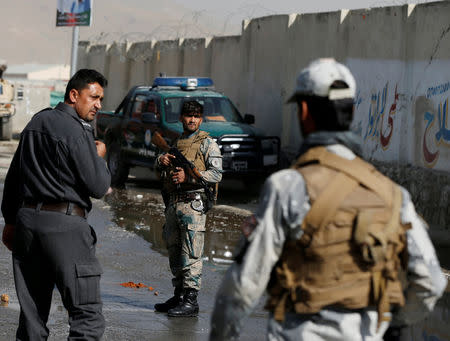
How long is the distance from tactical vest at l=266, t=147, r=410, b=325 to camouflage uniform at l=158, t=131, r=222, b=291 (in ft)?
13.1

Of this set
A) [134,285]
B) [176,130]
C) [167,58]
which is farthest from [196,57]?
[134,285]

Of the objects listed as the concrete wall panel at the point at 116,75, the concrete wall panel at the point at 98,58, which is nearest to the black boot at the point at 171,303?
the concrete wall panel at the point at 116,75

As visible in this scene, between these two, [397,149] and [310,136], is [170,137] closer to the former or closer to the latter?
[397,149]

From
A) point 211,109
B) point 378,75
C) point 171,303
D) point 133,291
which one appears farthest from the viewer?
point 211,109

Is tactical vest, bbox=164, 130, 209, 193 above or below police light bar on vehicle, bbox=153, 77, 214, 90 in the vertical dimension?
below

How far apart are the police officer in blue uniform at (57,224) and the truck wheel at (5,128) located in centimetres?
2265

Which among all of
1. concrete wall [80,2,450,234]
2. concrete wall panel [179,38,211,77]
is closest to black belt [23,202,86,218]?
concrete wall [80,2,450,234]

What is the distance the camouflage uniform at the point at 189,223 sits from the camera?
23.4 ft

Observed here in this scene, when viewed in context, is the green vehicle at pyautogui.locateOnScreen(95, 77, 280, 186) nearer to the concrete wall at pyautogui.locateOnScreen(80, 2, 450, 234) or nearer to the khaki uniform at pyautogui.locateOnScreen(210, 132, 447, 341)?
the concrete wall at pyautogui.locateOnScreen(80, 2, 450, 234)

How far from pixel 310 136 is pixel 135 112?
45.8 feet

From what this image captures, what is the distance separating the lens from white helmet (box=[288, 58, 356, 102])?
10.3 feet

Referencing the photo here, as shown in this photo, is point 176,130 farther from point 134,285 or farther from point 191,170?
point 191,170

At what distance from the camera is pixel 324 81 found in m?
3.14

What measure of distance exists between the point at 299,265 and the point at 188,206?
4.08 metres
